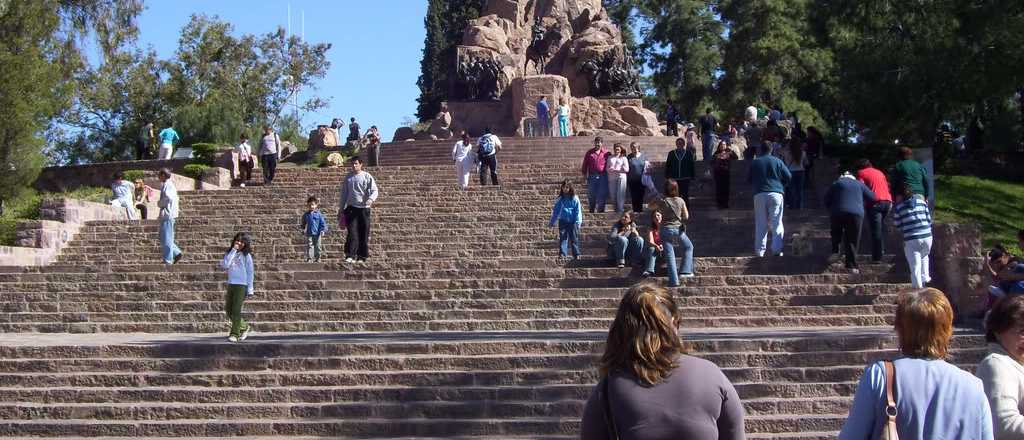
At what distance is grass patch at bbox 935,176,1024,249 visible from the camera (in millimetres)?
20109

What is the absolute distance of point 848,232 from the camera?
587 inches

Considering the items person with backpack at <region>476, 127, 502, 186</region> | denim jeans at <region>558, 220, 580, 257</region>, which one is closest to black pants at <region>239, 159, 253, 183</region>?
person with backpack at <region>476, 127, 502, 186</region>

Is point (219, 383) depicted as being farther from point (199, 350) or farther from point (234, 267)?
point (234, 267)

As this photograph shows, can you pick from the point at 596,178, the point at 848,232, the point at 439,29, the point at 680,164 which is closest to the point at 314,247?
the point at 596,178

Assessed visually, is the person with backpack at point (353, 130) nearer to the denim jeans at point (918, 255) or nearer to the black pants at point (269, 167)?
the black pants at point (269, 167)

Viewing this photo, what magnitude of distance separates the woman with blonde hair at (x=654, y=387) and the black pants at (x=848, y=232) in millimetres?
11125

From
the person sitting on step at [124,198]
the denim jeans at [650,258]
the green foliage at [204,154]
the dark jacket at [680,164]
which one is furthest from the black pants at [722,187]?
the green foliage at [204,154]

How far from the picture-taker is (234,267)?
12328mm

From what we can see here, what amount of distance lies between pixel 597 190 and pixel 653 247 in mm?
5529

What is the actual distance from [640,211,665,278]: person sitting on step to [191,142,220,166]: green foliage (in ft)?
56.6

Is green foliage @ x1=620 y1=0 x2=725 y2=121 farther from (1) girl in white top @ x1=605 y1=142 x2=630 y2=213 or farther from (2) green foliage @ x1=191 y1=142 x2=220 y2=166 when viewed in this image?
(1) girl in white top @ x1=605 y1=142 x2=630 y2=213

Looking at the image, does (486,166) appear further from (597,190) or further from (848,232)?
(848,232)

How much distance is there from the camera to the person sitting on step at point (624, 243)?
1566cm

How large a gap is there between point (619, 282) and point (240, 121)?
2704cm
